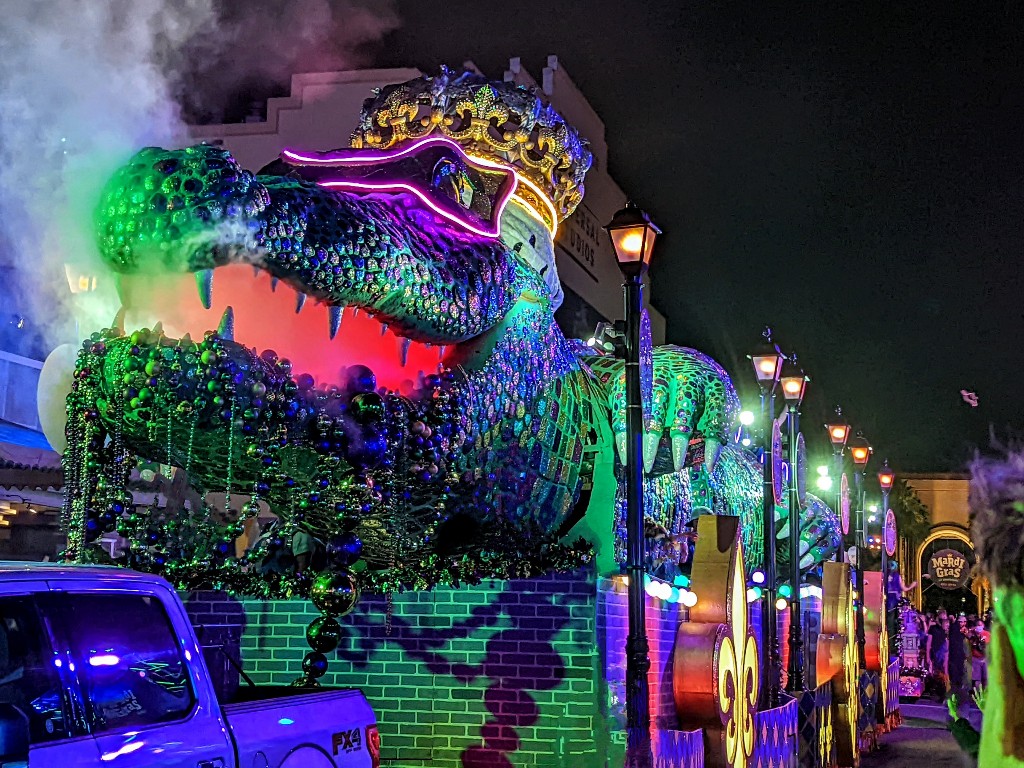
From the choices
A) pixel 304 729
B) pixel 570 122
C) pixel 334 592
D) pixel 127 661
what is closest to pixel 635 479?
pixel 334 592

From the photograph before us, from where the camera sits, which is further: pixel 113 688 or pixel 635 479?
pixel 635 479

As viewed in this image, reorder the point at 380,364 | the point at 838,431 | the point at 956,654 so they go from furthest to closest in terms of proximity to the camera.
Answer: the point at 956,654 < the point at 838,431 < the point at 380,364

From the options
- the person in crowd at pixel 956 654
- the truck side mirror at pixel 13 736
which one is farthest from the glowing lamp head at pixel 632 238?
the person in crowd at pixel 956 654

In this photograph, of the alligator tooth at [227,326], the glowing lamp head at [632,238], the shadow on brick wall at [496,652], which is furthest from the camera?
the glowing lamp head at [632,238]

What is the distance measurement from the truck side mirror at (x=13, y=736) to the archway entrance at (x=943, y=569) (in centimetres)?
6499

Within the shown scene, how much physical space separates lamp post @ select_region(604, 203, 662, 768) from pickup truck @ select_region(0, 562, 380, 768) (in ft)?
13.4

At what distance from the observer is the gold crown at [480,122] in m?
10.0

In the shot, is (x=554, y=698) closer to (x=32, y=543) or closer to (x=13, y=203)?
(x=13, y=203)

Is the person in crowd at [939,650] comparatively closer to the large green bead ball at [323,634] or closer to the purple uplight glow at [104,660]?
the large green bead ball at [323,634]

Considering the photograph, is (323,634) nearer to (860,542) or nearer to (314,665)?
(314,665)

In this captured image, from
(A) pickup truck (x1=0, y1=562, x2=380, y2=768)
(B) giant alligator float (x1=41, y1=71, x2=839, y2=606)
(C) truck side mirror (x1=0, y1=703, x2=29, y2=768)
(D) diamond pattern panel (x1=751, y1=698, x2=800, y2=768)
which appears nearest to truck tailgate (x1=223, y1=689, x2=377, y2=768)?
(A) pickup truck (x1=0, y1=562, x2=380, y2=768)

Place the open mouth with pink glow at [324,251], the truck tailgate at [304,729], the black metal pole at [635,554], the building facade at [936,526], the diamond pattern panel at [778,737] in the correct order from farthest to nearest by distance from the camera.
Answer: the building facade at [936,526] → the diamond pattern panel at [778,737] → the black metal pole at [635,554] → the open mouth with pink glow at [324,251] → the truck tailgate at [304,729]

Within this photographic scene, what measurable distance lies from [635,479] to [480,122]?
10.5ft

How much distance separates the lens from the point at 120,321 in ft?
22.8
